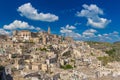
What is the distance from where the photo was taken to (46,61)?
160 feet

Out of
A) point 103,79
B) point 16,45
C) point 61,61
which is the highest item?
point 16,45

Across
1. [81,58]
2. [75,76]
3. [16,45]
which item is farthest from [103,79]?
[16,45]

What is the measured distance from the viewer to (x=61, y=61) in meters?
54.7

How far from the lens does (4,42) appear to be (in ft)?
218

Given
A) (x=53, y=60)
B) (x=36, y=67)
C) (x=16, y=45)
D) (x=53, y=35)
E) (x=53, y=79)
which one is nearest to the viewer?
(x=53, y=79)

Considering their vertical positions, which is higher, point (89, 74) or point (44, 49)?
point (44, 49)

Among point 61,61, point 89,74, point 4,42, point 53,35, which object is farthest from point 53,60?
point 53,35

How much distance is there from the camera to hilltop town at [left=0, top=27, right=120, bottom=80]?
41156 millimetres

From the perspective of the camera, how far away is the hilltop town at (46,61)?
135 ft

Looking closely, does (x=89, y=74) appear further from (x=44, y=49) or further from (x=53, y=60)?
(x=44, y=49)

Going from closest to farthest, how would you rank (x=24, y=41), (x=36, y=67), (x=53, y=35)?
(x=36, y=67), (x=24, y=41), (x=53, y=35)

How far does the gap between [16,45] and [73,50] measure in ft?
42.5

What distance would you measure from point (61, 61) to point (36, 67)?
40.8ft

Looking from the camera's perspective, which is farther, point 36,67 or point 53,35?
point 53,35
